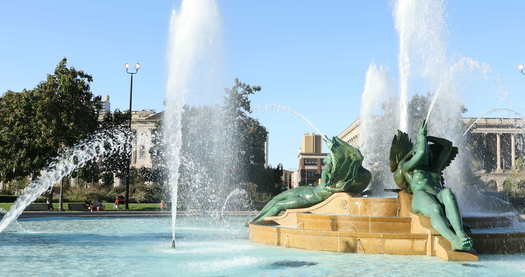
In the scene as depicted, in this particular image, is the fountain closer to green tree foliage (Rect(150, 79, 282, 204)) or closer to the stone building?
green tree foliage (Rect(150, 79, 282, 204))

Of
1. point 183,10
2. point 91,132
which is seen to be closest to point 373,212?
point 183,10

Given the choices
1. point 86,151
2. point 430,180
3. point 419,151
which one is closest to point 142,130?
point 86,151

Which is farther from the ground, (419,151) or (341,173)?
(419,151)

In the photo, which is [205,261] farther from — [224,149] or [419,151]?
[224,149]

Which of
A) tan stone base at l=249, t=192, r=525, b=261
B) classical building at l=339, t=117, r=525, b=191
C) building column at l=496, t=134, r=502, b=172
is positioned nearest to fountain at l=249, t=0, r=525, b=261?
tan stone base at l=249, t=192, r=525, b=261

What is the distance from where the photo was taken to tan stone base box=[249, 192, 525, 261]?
39.1 ft

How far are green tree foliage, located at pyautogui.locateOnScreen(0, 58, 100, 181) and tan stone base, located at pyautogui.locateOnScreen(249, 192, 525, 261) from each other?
23133 millimetres

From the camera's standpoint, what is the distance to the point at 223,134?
150ft

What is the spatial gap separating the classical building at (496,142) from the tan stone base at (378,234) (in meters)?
61.5

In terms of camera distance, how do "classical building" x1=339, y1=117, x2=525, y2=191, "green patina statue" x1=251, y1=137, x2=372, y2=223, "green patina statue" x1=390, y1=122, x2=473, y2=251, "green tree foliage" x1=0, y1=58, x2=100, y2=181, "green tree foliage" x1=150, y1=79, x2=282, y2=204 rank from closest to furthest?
"green patina statue" x1=390, y1=122, x2=473, y2=251 → "green patina statue" x1=251, y1=137, x2=372, y2=223 → "green tree foliage" x1=0, y1=58, x2=100, y2=181 → "green tree foliage" x1=150, y1=79, x2=282, y2=204 → "classical building" x1=339, y1=117, x2=525, y2=191

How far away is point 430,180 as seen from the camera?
1316 cm

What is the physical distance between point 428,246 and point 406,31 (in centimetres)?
1064

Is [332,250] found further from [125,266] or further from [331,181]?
[125,266]

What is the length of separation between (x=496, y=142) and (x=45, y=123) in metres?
71.7
